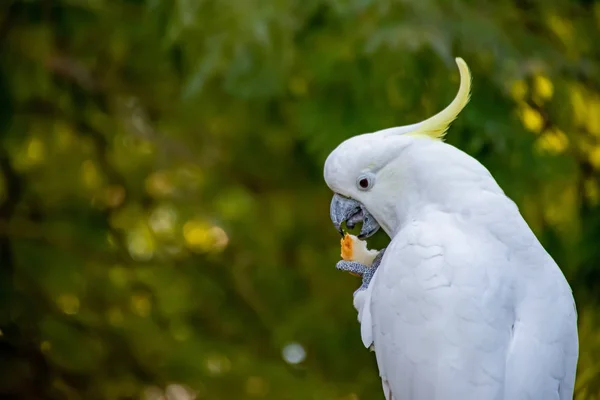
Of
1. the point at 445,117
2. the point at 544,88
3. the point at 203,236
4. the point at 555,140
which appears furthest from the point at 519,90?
the point at 203,236

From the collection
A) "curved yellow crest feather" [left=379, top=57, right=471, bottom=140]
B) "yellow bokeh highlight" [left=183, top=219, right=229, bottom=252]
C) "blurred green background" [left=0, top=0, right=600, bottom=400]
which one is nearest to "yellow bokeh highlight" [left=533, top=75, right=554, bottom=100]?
"blurred green background" [left=0, top=0, right=600, bottom=400]

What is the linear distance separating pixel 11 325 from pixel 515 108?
5.51 feet

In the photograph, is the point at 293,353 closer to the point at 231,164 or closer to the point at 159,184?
the point at 231,164

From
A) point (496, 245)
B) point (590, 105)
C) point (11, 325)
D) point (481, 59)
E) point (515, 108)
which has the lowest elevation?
point (11, 325)

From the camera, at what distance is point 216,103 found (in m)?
2.67

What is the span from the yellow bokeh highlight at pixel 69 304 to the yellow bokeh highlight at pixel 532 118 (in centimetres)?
162

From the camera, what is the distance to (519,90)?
86.0 inches

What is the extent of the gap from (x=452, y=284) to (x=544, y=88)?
4.12 feet

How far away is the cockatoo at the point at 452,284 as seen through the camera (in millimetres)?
1113

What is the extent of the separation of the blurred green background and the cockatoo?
2.35 ft

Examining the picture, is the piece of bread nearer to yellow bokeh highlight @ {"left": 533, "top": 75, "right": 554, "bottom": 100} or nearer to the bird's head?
the bird's head

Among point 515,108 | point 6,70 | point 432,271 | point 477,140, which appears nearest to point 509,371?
point 432,271

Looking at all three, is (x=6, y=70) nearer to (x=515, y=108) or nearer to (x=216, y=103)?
(x=216, y=103)

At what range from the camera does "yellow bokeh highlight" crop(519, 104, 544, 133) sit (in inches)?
88.0
